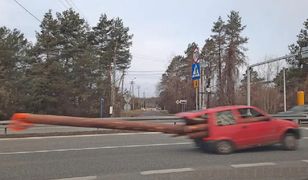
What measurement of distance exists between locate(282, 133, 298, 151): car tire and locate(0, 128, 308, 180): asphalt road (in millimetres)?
243

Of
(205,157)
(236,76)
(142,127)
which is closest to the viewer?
(142,127)

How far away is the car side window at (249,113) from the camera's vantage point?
12.2 m

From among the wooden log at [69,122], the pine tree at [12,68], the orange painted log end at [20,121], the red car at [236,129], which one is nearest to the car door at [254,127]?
the red car at [236,129]

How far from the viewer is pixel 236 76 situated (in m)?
75.2

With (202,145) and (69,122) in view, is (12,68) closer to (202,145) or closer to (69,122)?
(202,145)

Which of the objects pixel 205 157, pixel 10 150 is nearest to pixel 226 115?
pixel 205 157

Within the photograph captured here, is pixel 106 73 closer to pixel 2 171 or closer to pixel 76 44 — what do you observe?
pixel 76 44

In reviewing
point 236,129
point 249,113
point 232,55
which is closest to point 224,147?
point 236,129

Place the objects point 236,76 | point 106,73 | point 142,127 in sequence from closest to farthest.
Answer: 1. point 142,127
2. point 106,73
3. point 236,76

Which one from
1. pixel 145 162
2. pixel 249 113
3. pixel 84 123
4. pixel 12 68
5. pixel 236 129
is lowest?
pixel 145 162

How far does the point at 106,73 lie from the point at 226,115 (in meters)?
54.0

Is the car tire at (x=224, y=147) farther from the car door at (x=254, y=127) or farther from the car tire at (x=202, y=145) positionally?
the car door at (x=254, y=127)

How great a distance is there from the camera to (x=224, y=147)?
39.0 ft

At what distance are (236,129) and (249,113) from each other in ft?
3.09
